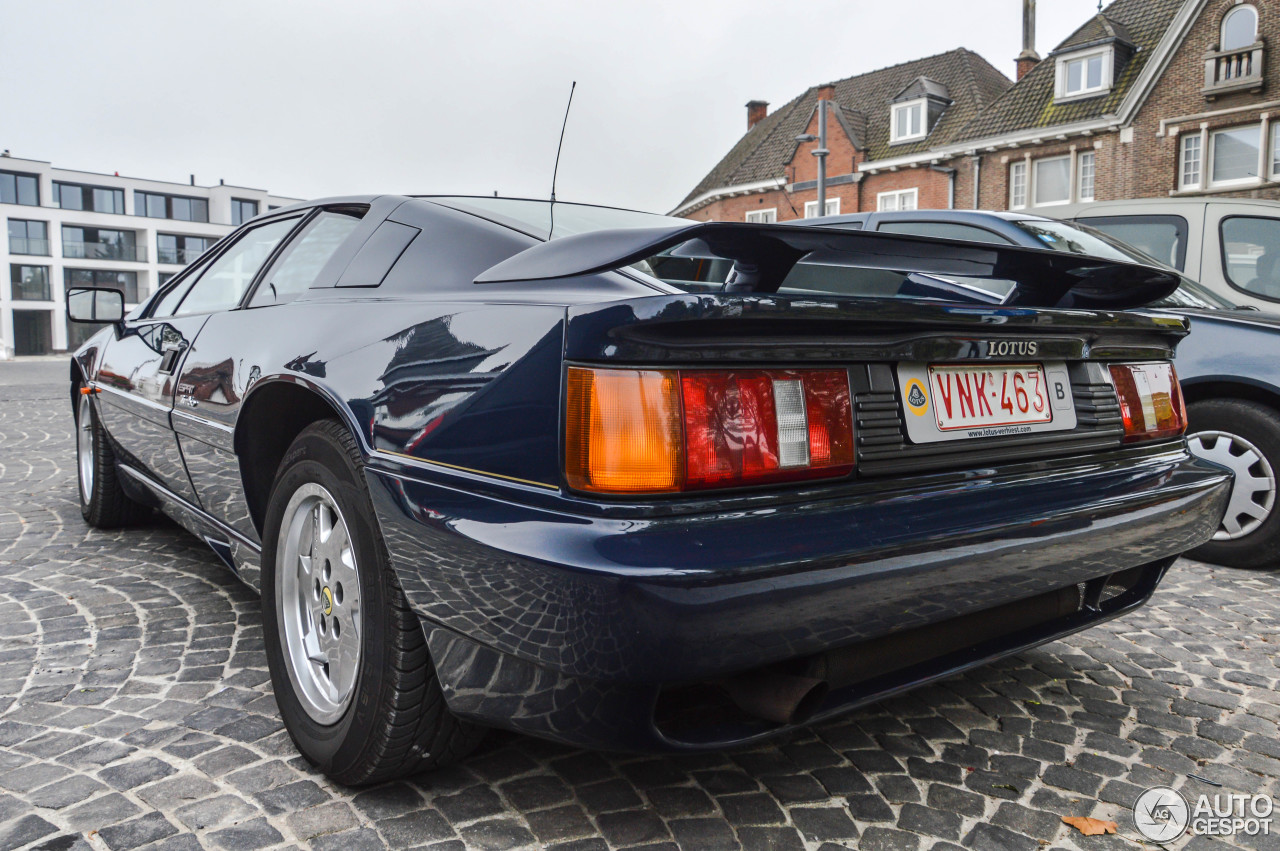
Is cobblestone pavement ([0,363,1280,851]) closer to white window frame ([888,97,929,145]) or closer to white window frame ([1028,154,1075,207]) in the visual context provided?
white window frame ([1028,154,1075,207])

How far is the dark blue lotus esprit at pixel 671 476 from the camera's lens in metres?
1.57

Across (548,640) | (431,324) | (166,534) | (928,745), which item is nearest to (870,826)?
(928,745)

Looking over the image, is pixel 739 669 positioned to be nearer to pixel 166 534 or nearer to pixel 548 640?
pixel 548 640

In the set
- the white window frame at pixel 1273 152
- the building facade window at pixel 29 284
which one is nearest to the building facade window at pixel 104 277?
the building facade window at pixel 29 284

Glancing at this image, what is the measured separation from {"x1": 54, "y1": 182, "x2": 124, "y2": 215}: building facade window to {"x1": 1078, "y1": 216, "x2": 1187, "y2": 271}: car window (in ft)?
235

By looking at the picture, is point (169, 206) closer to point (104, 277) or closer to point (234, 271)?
point (104, 277)

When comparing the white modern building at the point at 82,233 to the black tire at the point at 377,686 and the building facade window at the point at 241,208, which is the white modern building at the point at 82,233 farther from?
the black tire at the point at 377,686

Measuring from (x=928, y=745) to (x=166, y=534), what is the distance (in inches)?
145

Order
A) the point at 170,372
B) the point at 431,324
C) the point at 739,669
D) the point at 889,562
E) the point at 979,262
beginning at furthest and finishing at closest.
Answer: the point at 170,372 → the point at 979,262 → the point at 431,324 → the point at 889,562 → the point at 739,669

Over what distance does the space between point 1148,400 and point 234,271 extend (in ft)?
9.53

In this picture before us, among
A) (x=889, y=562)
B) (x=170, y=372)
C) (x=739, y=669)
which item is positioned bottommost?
(x=739, y=669)

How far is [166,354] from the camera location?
3.34 meters

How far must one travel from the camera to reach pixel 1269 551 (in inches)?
160

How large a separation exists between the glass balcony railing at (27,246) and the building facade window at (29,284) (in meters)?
0.91
